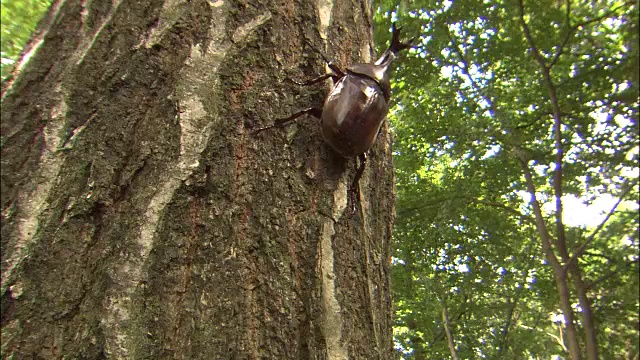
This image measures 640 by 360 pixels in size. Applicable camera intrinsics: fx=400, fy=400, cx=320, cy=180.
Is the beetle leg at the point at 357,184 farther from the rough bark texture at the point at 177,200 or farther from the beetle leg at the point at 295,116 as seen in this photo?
the beetle leg at the point at 295,116

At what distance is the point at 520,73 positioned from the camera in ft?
27.6

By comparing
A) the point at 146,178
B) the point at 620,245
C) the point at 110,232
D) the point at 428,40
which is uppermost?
the point at 428,40

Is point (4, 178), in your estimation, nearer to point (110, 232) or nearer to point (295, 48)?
point (110, 232)

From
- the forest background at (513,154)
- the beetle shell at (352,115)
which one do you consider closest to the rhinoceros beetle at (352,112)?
the beetle shell at (352,115)

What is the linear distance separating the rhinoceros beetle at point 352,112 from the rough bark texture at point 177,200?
0.13ft

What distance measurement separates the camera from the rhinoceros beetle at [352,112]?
3.45 ft

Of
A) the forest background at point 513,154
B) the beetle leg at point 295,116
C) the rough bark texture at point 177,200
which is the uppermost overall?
the forest background at point 513,154

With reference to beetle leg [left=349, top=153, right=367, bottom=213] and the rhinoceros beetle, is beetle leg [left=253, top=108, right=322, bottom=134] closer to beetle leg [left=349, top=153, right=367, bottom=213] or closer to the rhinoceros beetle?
the rhinoceros beetle

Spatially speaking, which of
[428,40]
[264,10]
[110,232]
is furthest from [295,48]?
[428,40]

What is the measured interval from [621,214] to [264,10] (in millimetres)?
7637

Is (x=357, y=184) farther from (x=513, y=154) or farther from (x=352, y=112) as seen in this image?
(x=513, y=154)

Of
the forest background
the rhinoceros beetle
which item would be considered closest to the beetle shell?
the rhinoceros beetle

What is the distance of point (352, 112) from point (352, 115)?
17 millimetres

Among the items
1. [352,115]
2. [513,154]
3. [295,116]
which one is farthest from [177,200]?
[513,154]
